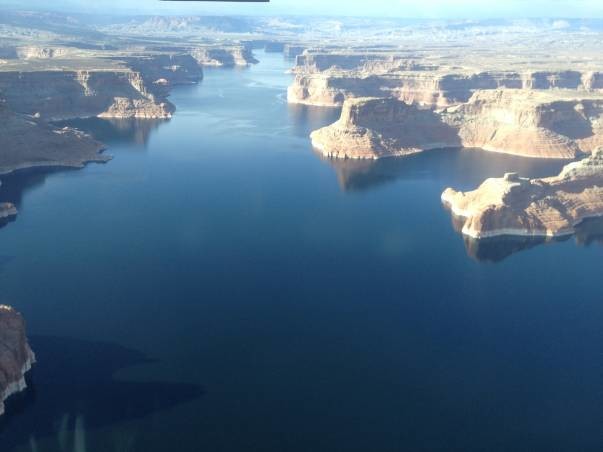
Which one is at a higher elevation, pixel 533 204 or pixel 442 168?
pixel 533 204

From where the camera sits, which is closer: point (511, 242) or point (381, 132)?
point (511, 242)

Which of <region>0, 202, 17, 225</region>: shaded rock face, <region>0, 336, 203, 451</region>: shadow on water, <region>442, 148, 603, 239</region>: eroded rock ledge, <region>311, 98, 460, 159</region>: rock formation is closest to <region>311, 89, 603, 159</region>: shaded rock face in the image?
<region>311, 98, 460, 159</region>: rock formation

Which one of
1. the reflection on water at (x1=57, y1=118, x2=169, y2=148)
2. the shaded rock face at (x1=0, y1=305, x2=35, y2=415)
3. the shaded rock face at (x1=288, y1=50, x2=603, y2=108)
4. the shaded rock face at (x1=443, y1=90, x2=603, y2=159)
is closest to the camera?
the shaded rock face at (x1=0, y1=305, x2=35, y2=415)

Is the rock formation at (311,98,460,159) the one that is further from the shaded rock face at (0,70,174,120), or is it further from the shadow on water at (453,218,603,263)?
the shaded rock face at (0,70,174,120)

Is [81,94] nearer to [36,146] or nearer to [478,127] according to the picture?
[36,146]

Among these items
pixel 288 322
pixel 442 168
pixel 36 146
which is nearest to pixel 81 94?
pixel 36 146

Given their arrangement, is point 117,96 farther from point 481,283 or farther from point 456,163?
point 481,283

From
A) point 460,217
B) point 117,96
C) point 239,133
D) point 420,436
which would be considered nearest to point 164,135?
point 239,133
